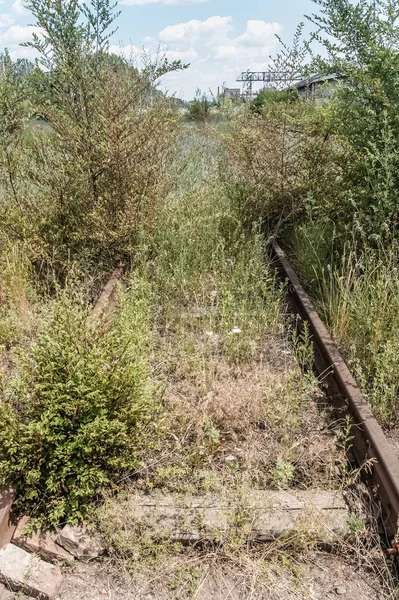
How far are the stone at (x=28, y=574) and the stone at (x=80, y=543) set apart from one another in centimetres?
11

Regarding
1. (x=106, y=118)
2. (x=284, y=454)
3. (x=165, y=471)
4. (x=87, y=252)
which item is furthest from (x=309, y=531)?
(x=106, y=118)

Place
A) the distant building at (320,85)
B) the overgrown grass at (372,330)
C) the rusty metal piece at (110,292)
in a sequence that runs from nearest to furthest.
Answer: the overgrown grass at (372,330) < the rusty metal piece at (110,292) < the distant building at (320,85)

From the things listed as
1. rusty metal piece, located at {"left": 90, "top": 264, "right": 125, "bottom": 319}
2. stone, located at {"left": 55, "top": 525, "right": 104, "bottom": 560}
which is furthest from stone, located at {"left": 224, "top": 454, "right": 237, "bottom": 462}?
rusty metal piece, located at {"left": 90, "top": 264, "right": 125, "bottom": 319}

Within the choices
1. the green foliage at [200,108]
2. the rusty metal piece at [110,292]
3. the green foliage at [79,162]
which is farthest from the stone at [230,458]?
the green foliage at [200,108]

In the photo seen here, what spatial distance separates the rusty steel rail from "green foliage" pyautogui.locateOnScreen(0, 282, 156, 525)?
1.25 m

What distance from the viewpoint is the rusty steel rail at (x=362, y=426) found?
238cm

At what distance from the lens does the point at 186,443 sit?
9.67 feet

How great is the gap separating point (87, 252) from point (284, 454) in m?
3.09

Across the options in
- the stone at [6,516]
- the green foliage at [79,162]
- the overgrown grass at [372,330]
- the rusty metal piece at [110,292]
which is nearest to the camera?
the stone at [6,516]

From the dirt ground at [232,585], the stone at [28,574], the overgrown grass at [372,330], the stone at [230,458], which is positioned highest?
the overgrown grass at [372,330]

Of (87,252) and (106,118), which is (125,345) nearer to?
(87,252)

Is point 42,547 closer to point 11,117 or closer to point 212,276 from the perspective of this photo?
point 212,276

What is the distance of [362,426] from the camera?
113 inches

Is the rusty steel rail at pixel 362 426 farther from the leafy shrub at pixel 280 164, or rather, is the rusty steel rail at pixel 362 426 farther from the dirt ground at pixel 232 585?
the leafy shrub at pixel 280 164
